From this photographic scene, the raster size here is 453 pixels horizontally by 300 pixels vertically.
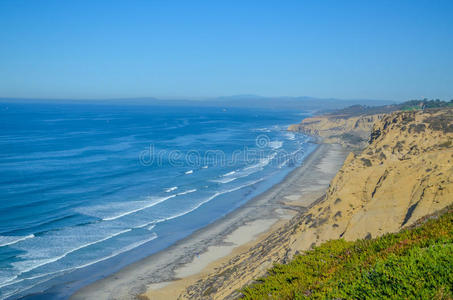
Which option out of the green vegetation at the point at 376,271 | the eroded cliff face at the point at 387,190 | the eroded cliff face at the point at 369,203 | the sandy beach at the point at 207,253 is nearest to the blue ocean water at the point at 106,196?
the sandy beach at the point at 207,253

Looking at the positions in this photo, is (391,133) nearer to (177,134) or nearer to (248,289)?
(248,289)

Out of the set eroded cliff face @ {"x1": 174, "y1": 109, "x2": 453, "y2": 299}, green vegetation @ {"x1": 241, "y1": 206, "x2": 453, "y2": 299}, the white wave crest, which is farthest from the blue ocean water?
green vegetation @ {"x1": 241, "y1": 206, "x2": 453, "y2": 299}

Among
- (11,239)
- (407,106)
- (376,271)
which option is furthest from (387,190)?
(407,106)

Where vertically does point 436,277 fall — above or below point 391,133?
below

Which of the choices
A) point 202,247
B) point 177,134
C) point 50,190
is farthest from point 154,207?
point 177,134

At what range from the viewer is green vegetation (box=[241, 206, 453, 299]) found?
729 cm

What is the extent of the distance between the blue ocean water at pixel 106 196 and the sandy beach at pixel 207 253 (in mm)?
1658

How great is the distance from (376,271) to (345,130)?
106678 millimetres

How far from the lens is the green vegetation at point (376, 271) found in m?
7.29

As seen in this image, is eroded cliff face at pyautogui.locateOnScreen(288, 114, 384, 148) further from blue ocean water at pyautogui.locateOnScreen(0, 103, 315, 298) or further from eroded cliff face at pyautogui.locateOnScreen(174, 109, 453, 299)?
eroded cliff face at pyautogui.locateOnScreen(174, 109, 453, 299)

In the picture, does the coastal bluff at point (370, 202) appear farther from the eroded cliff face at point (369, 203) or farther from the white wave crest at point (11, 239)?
the white wave crest at point (11, 239)

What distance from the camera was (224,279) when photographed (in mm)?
18031

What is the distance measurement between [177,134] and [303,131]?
44.2 m

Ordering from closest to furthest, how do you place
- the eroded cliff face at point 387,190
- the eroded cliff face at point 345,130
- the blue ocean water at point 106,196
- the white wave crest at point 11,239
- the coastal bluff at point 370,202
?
the coastal bluff at point 370,202
the eroded cliff face at point 387,190
the blue ocean water at point 106,196
the white wave crest at point 11,239
the eroded cliff face at point 345,130
